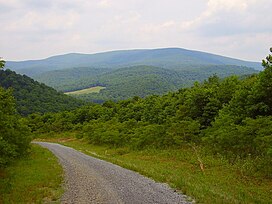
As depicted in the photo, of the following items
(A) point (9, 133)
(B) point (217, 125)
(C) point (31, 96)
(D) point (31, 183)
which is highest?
(A) point (9, 133)

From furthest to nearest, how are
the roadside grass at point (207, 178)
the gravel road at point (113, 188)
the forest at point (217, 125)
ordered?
the forest at point (217, 125), the roadside grass at point (207, 178), the gravel road at point (113, 188)

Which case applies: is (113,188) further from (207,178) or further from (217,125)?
(217,125)

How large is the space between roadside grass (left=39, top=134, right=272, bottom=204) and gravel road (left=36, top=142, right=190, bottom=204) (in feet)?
2.78

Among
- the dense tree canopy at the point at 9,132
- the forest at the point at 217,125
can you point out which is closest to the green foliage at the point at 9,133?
the dense tree canopy at the point at 9,132

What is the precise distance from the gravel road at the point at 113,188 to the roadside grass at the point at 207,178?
0.85m

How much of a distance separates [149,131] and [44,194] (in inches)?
871

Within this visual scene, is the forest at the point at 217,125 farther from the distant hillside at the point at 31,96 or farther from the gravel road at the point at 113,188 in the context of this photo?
the distant hillside at the point at 31,96

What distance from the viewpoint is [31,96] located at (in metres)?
107

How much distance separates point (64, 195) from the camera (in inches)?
549

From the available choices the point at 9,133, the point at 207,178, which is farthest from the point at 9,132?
the point at 207,178

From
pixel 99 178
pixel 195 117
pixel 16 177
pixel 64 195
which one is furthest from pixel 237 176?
pixel 195 117

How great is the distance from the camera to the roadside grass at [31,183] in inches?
525

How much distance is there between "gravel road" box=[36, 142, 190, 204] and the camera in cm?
1305

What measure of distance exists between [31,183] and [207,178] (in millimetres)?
9781
